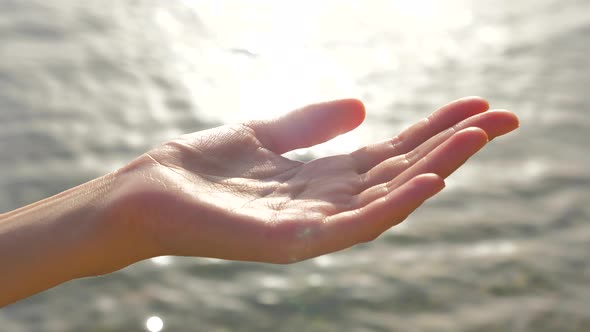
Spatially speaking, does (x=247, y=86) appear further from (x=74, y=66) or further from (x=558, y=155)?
(x=558, y=155)

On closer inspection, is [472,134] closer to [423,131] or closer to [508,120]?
[508,120]

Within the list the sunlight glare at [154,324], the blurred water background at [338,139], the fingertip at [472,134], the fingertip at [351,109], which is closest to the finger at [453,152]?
the fingertip at [472,134]

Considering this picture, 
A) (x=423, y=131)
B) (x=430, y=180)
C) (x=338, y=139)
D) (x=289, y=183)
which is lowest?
(x=430, y=180)

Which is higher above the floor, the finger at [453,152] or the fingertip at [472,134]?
the fingertip at [472,134]

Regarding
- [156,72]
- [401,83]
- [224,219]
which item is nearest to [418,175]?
[224,219]

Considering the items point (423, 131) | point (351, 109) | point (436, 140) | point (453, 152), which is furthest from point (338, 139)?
point (453, 152)

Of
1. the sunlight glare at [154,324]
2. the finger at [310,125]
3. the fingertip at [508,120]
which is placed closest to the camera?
the fingertip at [508,120]

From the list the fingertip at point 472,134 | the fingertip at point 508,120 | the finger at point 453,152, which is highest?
the fingertip at point 508,120

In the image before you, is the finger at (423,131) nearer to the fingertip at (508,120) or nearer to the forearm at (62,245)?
the fingertip at (508,120)
